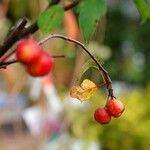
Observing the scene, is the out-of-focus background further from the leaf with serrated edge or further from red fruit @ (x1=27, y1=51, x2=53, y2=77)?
red fruit @ (x1=27, y1=51, x2=53, y2=77)

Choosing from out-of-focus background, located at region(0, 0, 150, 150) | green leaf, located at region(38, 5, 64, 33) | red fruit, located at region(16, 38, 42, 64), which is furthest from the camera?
out-of-focus background, located at region(0, 0, 150, 150)

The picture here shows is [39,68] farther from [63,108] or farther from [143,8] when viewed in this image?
[63,108]

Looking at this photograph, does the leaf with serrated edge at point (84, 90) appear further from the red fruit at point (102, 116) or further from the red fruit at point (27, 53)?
the red fruit at point (27, 53)

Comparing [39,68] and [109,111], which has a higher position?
[39,68]

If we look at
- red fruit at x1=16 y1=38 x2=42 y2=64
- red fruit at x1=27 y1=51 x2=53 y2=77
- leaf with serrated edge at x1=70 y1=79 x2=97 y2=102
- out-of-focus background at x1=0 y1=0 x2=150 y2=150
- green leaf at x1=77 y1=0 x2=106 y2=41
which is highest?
red fruit at x1=16 y1=38 x2=42 y2=64

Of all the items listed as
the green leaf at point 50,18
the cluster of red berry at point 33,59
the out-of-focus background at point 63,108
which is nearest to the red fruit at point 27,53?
the cluster of red berry at point 33,59

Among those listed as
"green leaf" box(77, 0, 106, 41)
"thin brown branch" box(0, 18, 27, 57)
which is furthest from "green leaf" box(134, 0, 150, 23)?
"thin brown branch" box(0, 18, 27, 57)

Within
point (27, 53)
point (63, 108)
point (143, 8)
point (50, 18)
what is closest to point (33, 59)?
point (27, 53)

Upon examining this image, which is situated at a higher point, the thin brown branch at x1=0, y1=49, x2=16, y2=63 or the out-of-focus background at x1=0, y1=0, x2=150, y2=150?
the thin brown branch at x1=0, y1=49, x2=16, y2=63
